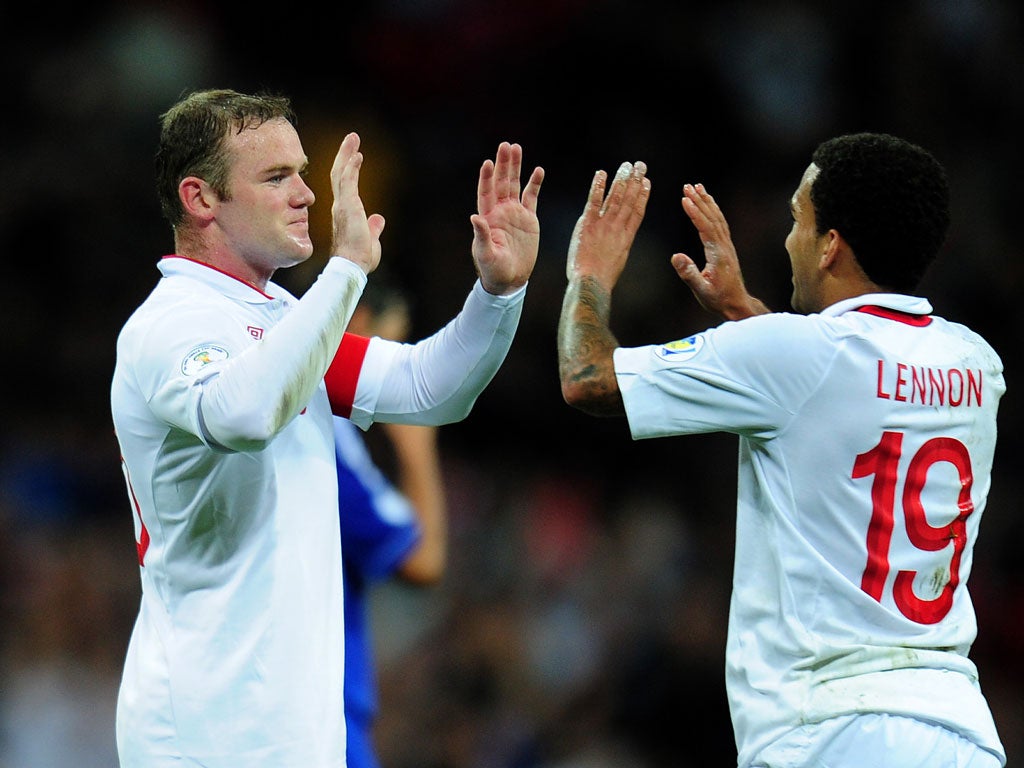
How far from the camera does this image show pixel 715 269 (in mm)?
4004

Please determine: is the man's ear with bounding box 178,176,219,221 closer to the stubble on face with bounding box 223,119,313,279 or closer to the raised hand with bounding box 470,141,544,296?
the stubble on face with bounding box 223,119,313,279

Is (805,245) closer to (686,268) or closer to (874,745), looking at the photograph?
(686,268)

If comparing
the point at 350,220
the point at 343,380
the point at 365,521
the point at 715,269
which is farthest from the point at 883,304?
the point at 365,521

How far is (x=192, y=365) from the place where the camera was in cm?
313

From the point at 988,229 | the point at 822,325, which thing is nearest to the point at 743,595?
the point at 822,325

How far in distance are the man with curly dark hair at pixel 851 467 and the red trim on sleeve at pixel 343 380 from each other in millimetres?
614

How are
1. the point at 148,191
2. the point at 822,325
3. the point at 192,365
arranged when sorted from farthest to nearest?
the point at 148,191, the point at 822,325, the point at 192,365

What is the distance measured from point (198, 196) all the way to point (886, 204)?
63.8 inches

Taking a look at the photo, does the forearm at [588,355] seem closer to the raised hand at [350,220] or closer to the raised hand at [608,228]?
the raised hand at [608,228]

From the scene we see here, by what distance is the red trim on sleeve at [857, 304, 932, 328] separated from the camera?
343 cm

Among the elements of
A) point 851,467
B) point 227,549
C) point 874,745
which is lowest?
point 874,745

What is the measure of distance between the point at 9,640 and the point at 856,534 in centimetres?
567

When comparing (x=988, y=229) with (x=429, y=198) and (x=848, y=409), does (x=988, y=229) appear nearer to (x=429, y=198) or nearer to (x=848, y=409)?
(x=429, y=198)

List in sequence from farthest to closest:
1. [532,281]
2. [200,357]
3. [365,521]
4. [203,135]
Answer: [532,281], [365,521], [203,135], [200,357]
